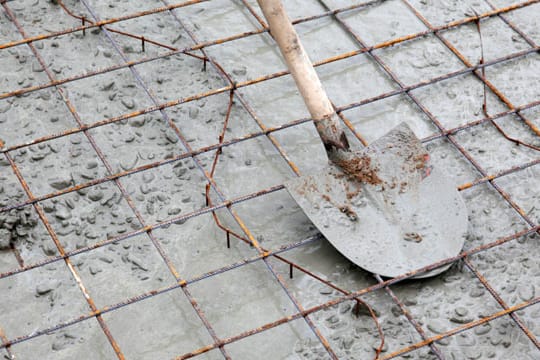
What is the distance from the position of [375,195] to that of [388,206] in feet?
0.27

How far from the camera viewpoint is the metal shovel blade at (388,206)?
517 cm

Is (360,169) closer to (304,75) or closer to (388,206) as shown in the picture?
(388,206)

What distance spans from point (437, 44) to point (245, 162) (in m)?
1.48

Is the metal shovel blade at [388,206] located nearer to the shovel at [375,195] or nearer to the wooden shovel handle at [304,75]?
the shovel at [375,195]

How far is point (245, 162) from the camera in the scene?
577cm

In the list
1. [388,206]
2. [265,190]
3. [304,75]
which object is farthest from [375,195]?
[304,75]

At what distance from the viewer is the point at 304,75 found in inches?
209

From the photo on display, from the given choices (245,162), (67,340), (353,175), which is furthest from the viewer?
(245,162)

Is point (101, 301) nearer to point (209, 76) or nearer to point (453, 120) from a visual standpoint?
point (209, 76)

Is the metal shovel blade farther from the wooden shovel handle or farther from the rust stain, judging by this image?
the wooden shovel handle

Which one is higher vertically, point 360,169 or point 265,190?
point 360,169

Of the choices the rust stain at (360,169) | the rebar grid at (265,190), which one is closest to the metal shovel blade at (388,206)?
the rust stain at (360,169)

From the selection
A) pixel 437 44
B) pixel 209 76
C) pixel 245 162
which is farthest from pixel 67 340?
pixel 437 44

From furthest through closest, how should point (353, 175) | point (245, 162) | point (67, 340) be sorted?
point (245, 162) < point (353, 175) < point (67, 340)
